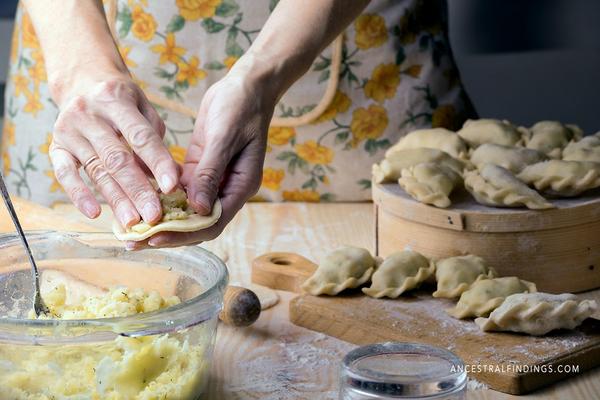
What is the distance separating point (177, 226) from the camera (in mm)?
1069

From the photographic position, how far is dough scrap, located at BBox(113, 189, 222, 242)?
1.07 metres

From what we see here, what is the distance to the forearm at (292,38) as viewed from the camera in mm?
1300

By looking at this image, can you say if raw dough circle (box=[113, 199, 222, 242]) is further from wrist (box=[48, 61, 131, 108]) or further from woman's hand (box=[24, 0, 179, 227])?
wrist (box=[48, 61, 131, 108])

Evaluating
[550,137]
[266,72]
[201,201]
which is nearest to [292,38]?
[266,72]

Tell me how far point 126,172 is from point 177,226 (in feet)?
0.32

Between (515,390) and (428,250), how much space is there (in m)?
0.33

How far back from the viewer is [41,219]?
55.1 inches

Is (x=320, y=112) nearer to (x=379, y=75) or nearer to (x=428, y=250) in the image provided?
(x=379, y=75)

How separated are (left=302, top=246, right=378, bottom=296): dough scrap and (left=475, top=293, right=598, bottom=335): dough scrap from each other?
20cm

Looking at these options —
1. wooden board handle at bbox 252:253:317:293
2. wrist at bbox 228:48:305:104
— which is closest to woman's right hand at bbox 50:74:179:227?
wrist at bbox 228:48:305:104

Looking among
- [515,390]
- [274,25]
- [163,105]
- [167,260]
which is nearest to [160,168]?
[167,260]

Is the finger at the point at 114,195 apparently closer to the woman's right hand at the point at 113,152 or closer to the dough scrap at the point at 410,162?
the woman's right hand at the point at 113,152

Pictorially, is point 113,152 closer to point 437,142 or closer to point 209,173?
point 209,173

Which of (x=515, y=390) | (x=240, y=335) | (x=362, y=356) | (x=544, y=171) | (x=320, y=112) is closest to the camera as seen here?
(x=362, y=356)
